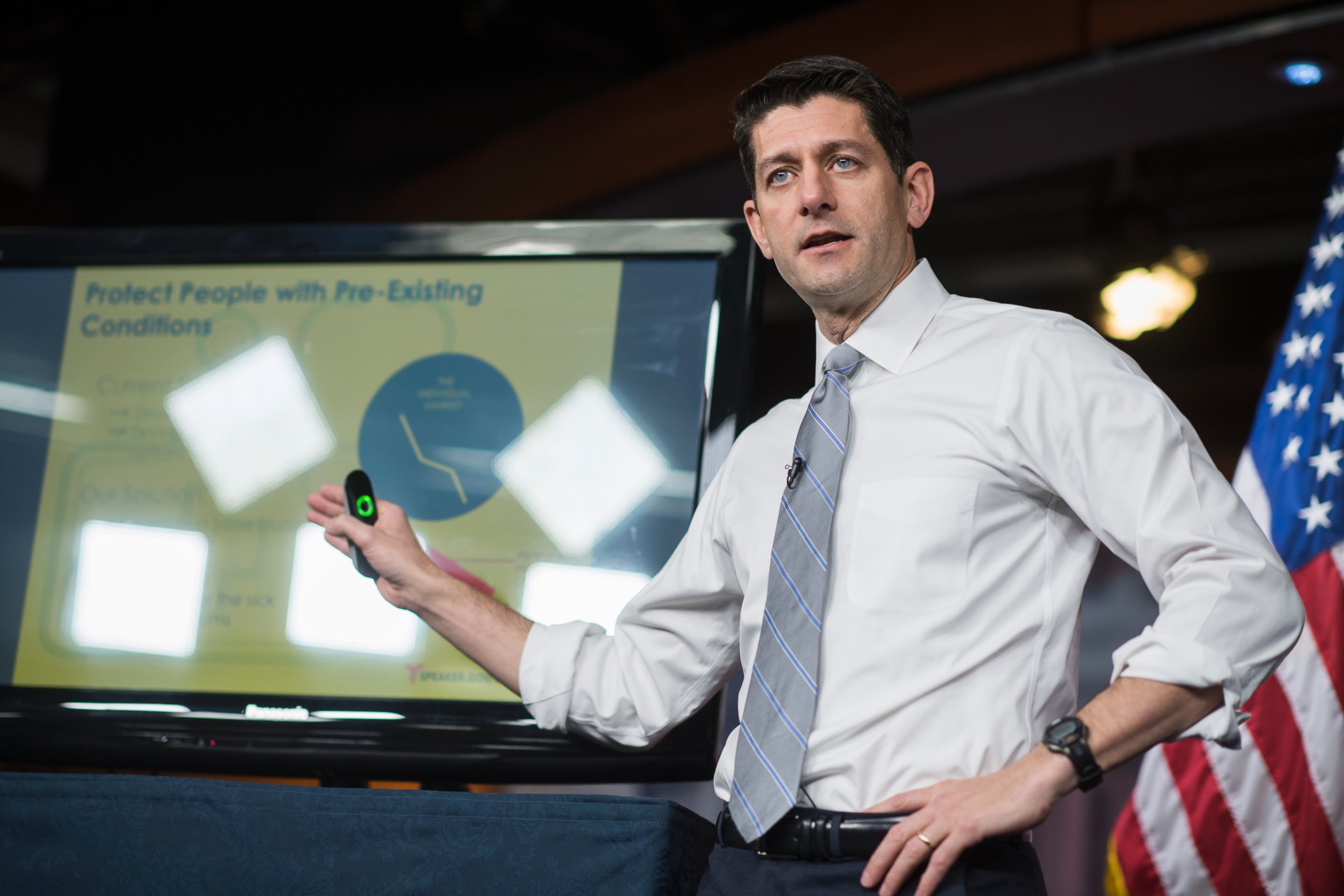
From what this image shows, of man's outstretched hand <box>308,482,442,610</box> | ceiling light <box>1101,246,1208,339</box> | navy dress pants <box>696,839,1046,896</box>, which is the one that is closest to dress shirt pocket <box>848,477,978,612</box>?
navy dress pants <box>696,839,1046,896</box>

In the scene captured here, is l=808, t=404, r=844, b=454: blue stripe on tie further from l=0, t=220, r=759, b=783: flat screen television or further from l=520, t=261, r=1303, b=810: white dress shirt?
l=0, t=220, r=759, b=783: flat screen television

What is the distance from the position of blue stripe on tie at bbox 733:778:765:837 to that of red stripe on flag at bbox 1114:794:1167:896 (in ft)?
4.30

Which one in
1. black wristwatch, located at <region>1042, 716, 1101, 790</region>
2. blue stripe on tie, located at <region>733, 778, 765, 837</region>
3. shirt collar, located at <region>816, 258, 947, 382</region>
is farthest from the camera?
shirt collar, located at <region>816, 258, 947, 382</region>

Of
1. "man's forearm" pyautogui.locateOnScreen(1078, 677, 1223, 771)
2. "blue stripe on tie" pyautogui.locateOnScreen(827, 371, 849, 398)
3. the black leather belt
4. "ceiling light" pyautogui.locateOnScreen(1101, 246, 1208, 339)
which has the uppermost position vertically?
"ceiling light" pyautogui.locateOnScreen(1101, 246, 1208, 339)

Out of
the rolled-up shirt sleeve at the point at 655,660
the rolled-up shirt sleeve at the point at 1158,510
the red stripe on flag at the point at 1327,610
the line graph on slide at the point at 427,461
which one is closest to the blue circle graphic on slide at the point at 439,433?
the line graph on slide at the point at 427,461

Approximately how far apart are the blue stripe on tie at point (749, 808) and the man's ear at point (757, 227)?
2.21 ft

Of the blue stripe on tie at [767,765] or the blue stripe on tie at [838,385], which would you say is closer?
the blue stripe on tie at [767,765]

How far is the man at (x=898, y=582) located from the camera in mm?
993

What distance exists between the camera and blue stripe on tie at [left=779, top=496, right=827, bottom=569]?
3.88 ft

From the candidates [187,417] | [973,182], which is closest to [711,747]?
[187,417]

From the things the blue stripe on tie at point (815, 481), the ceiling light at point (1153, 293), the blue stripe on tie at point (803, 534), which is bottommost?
the blue stripe on tie at point (803, 534)

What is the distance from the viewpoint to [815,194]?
1343 millimetres

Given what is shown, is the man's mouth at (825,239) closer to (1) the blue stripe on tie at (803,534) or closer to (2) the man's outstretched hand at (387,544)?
(1) the blue stripe on tie at (803,534)

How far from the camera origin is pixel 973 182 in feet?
12.4
